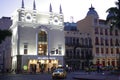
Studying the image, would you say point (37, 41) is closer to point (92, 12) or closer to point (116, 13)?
point (92, 12)

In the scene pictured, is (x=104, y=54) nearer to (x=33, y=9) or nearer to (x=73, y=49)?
(x=73, y=49)

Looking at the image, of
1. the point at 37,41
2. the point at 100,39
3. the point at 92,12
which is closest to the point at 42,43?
the point at 37,41

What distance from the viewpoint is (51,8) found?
75938 mm

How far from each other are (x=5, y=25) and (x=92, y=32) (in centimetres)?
3294

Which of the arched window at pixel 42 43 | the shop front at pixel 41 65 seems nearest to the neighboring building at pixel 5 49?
the arched window at pixel 42 43

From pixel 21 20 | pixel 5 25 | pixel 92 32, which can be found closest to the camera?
pixel 21 20

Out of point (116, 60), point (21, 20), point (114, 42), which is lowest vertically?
point (116, 60)

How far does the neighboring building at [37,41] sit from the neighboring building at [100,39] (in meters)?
11.9

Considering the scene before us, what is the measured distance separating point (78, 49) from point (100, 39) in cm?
909

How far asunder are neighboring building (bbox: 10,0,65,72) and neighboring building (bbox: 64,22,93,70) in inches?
153

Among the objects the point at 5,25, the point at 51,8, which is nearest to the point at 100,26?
the point at 51,8

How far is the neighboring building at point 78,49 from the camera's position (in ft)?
259

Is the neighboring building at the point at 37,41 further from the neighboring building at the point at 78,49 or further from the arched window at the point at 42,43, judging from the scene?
the neighboring building at the point at 78,49

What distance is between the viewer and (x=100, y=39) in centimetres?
8456
